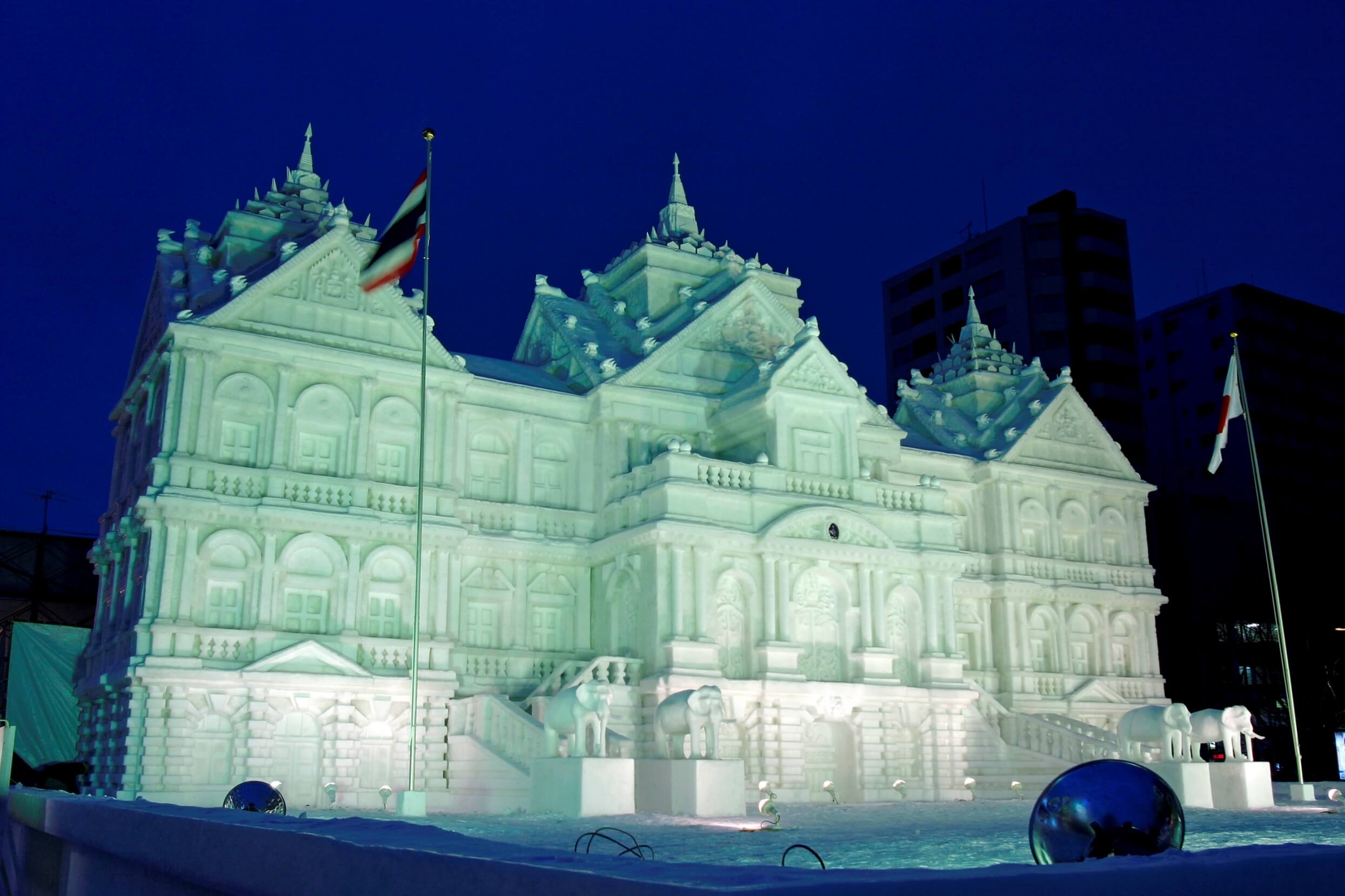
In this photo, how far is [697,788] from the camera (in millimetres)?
26469

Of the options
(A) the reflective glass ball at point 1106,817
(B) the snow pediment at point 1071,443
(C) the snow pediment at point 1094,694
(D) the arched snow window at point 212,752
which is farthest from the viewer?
(B) the snow pediment at point 1071,443

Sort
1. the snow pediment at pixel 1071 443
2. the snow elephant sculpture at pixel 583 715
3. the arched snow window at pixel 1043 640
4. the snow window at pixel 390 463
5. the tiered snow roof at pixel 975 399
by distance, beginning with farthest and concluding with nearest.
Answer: the tiered snow roof at pixel 975 399, the snow pediment at pixel 1071 443, the arched snow window at pixel 1043 640, the snow window at pixel 390 463, the snow elephant sculpture at pixel 583 715

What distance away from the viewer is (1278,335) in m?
91.4

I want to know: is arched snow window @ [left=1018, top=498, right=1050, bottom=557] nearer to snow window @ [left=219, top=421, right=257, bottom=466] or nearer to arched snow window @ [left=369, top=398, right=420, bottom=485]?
arched snow window @ [left=369, top=398, right=420, bottom=485]

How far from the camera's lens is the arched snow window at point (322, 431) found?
35.2 metres

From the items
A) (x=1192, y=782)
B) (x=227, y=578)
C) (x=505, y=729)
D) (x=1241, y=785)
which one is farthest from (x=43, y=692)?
(x=1241, y=785)

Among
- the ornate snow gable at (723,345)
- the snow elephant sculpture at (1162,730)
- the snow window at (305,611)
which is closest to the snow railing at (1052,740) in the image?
the snow elephant sculpture at (1162,730)

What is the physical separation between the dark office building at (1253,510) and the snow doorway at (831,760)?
34068 mm

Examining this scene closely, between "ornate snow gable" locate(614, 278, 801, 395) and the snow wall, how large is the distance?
33.5 metres

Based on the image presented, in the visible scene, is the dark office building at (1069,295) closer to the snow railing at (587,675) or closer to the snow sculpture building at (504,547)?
the snow sculpture building at (504,547)

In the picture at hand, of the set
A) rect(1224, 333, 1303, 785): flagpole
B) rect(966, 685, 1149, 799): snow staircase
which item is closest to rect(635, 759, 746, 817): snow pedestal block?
rect(1224, 333, 1303, 785): flagpole

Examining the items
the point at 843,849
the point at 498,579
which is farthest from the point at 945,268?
the point at 843,849

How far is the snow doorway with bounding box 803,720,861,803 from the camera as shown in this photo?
124 ft

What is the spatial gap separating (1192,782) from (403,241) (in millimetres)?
22312
